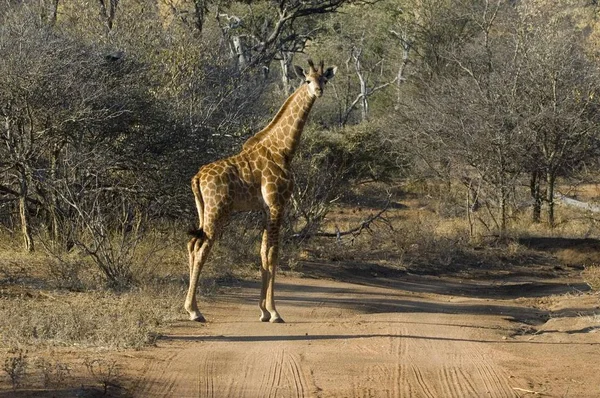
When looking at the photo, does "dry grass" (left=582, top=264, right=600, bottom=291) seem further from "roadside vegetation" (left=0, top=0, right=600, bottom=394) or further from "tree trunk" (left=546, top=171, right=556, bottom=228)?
"tree trunk" (left=546, top=171, right=556, bottom=228)

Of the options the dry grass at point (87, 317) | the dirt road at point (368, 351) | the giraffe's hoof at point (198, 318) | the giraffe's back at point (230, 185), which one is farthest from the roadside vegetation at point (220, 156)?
the giraffe's back at point (230, 185)

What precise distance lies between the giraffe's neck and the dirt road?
1.88 meters

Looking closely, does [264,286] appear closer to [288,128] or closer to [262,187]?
[262,187]

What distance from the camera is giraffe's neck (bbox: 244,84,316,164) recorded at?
11.5 m

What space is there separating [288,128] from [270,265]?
5.31 ft

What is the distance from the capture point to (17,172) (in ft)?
47.3

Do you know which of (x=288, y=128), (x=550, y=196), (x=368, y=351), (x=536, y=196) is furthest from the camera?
(x=536, y=196)

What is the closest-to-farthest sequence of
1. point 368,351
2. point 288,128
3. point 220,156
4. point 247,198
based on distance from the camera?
point 368,351 → point 247,198 → point 288,128 → point 220,156

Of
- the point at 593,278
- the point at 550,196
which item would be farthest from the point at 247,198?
the point at 550,196

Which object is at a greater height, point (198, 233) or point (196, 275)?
point (198, 233)

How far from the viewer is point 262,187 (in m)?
11.1

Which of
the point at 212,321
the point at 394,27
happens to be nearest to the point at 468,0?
the point at 394,27

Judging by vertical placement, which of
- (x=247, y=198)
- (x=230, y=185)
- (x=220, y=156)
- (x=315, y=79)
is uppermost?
(x=315, y=79)

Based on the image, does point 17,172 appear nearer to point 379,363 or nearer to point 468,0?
point 379,363
